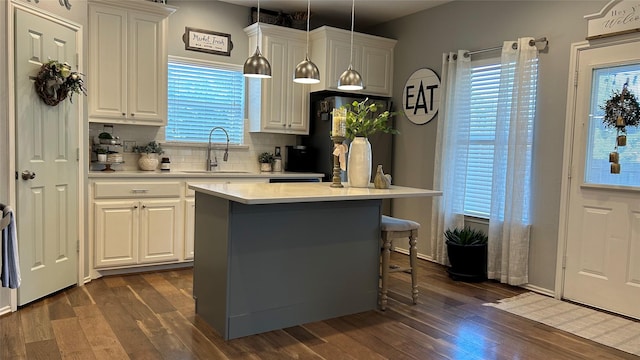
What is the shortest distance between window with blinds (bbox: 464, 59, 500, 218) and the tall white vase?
1593 millimetres

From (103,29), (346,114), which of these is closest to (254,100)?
(103,29)

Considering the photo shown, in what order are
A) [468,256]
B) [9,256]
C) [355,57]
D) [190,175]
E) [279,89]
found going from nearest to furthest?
[9,256]
[468,256]
[190,175]
[279,89]
[355,57]

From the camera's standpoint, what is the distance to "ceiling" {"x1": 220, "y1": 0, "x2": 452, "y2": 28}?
203 inches

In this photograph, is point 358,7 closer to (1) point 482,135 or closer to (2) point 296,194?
(1) point 482,135

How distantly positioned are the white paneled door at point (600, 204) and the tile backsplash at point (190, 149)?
311 cm

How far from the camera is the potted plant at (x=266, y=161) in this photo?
546 centimetres

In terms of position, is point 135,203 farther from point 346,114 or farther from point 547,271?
point 547,271

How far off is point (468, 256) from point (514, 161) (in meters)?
0.95

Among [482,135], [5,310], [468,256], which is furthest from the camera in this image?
[482,135]

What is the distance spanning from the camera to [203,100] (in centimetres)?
521

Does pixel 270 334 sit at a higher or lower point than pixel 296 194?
lower

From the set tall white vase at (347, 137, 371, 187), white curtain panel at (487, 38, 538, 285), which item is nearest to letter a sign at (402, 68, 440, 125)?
white curtain panel at (487, 38, 538, 285)

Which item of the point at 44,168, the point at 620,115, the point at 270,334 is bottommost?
the point at 270,334

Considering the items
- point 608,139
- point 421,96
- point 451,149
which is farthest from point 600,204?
point 421,96
